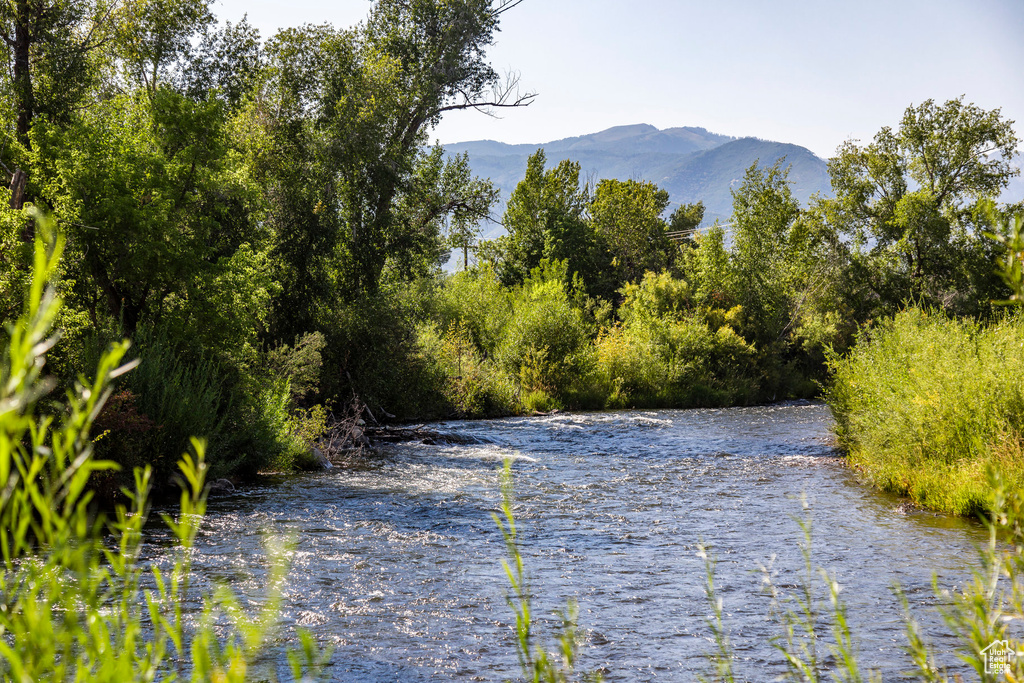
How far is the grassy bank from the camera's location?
1271 centimetres

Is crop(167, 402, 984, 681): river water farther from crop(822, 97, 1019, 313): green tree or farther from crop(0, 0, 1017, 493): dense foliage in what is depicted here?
crop(822, 97, 1019, 313): green tree

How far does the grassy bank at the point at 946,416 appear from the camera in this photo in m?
12.7

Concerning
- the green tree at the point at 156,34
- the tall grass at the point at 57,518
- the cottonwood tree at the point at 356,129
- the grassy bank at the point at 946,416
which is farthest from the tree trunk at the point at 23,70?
the grassy bank at the point at 946,416

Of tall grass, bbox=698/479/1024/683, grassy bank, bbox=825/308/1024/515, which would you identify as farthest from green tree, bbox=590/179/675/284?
tall grass, bbox=698/479/1024/683

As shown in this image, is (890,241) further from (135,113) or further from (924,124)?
(135,113)

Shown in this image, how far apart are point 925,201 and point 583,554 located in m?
40.8

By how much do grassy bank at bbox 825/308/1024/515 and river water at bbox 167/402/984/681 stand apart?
0.68 meters

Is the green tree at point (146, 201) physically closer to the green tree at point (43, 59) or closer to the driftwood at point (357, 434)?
the green tree at point (43, 59)

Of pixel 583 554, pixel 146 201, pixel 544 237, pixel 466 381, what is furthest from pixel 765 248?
pixel 583 554

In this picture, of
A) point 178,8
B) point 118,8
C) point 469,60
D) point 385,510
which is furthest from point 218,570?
point 469,60

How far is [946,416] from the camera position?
13.9 m

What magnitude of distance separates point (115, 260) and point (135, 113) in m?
4.88

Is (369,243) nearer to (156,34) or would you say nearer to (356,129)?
(356,129)

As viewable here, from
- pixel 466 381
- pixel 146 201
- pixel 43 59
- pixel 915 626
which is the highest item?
pixel 43 59
